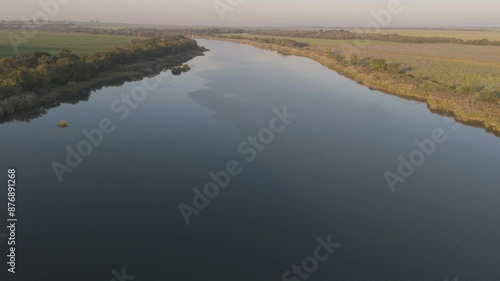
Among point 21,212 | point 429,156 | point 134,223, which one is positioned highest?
point 21,212

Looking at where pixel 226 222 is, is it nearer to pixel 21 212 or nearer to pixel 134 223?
pixel 134 223

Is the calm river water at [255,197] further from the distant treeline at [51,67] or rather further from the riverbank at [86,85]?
the distant treeline at [51,67]

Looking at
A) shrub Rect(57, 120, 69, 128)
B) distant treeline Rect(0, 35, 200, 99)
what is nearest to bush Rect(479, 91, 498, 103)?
shrub Rect(57, 120, 69, 128)

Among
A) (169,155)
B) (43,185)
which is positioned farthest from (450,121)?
(43,185)

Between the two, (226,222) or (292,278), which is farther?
(226,222)

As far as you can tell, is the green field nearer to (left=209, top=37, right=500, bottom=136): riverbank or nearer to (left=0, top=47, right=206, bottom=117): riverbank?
(left=0, top=47, right=206, bottom=117): riverbank

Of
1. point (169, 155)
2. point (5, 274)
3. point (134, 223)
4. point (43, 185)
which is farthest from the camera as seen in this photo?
point (169, 155)
